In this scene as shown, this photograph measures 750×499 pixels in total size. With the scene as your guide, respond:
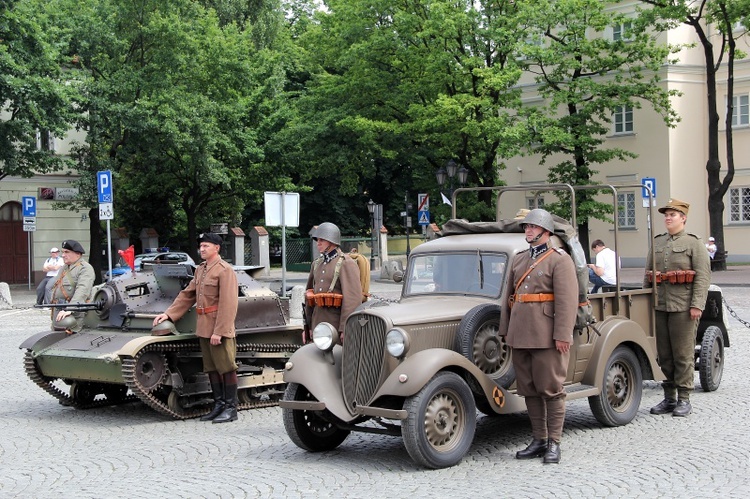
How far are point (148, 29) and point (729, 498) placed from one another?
3277cm

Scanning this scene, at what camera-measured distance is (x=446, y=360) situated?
326 inches

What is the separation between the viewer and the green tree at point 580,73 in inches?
1388

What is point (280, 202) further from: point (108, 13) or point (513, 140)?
point (108, 13)

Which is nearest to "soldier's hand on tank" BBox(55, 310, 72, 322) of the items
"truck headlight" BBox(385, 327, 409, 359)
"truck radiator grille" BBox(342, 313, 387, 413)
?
"truck radiator grille" BBox(342, 313, 387, 413)

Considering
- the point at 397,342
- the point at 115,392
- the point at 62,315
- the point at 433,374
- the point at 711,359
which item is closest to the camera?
the point at 433,374

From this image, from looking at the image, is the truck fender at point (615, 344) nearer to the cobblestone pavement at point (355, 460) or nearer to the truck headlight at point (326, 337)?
the cobblestone pavement at point (355, 460)

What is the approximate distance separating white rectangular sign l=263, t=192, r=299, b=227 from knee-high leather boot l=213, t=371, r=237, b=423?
8.39m

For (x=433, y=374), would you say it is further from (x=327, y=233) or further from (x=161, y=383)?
(x=161, y=383)

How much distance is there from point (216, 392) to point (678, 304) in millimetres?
4812

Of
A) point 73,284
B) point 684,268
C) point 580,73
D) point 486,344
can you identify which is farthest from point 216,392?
point 580,73

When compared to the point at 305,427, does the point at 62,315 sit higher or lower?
higher

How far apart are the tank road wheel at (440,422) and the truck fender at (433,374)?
10cm

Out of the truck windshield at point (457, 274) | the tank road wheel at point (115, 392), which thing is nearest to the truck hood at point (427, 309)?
the truck windshield at point (457, 274)

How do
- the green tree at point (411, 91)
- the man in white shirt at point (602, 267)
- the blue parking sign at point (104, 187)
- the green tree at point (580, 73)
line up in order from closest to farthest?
the man in white shirt at point (602, 267) → the blue parking sign at point (104, 187) → the green tree at point (580, 73) → the green tree at point (411, 91)
